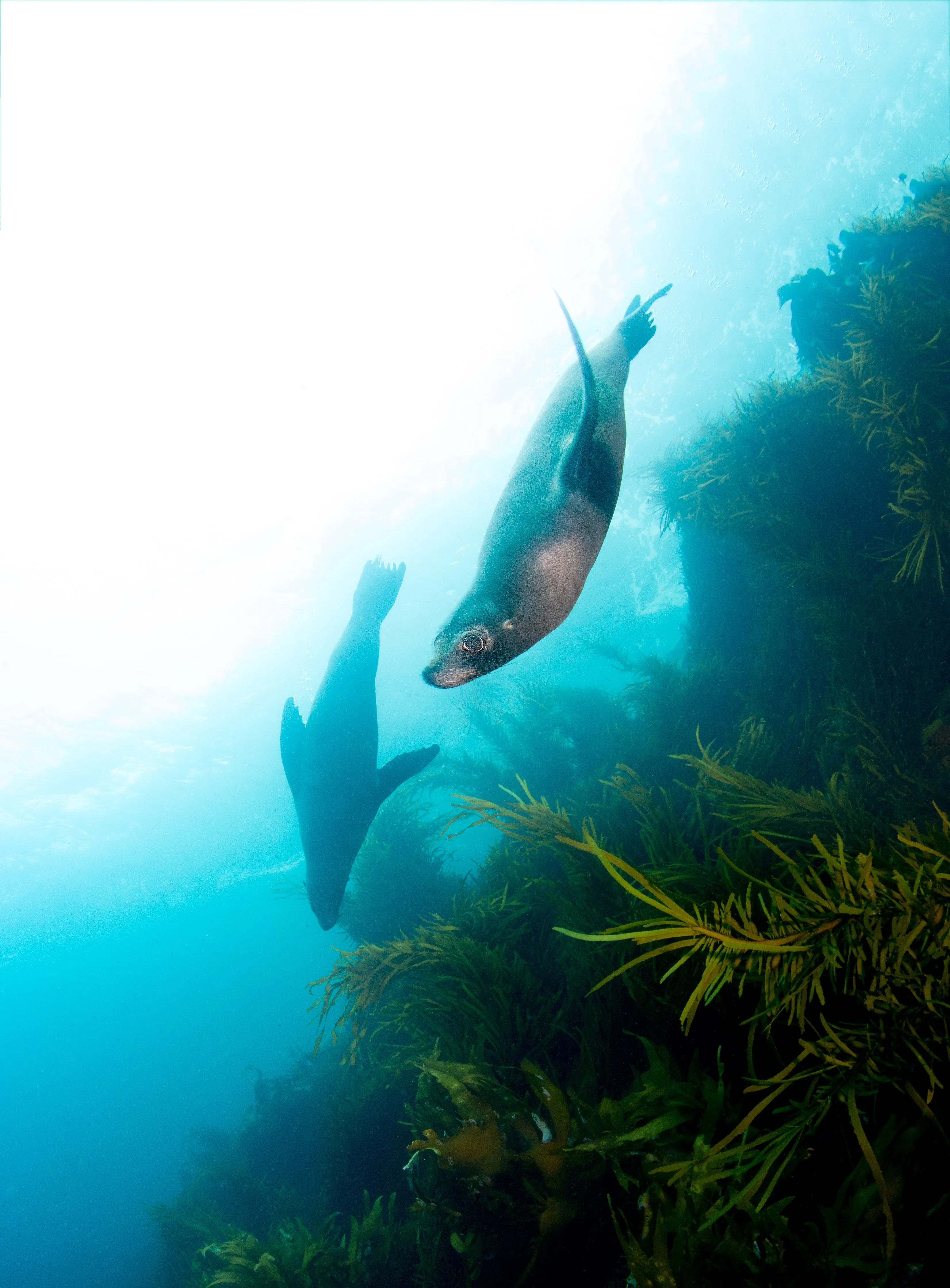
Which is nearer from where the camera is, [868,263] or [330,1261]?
[330,1261]

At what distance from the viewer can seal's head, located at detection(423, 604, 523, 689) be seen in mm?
1418

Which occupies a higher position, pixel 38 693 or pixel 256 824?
pixel 38 693

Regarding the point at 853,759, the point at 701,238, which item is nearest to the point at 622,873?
the point at 853,759

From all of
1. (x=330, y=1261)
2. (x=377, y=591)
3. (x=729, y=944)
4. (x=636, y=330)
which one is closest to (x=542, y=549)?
(x=729, y=944)

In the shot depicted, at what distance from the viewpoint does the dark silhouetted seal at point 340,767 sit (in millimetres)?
4641

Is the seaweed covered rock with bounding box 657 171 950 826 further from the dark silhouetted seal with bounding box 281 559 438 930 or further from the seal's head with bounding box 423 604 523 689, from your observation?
the dark silhouetted seal with bounding box 281 559 438 930

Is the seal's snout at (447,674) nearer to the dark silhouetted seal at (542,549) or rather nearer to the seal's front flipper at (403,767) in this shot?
the dark silhouetted seal at (542,549)

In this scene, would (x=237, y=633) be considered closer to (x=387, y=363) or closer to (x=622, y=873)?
(x=387, y=363)

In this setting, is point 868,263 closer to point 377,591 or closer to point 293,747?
point 377,591

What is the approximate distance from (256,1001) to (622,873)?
42997 mm

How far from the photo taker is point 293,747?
500 cm

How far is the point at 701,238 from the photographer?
14273 mm

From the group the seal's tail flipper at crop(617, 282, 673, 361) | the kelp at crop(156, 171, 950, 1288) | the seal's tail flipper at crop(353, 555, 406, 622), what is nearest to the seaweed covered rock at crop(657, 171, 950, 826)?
the kelp at crop(156, 171, 950, 1288)

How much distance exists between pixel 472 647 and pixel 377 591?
4.06 meters
